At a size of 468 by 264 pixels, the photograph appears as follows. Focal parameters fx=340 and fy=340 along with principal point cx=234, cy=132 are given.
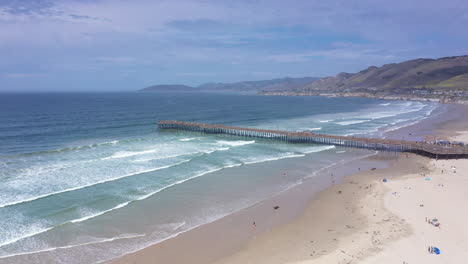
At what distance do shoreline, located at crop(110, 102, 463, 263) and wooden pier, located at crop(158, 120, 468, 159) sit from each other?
66.1 feet

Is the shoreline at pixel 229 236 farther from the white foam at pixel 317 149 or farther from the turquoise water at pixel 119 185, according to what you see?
the white foam at pixel 317 149

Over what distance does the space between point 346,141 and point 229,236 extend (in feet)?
107

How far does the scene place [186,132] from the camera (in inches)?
2426

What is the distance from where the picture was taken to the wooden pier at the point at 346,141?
3869cm

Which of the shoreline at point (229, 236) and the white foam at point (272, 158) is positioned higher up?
the white foam at point (272, 158)

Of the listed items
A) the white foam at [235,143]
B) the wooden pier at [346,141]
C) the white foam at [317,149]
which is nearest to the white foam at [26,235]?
the white foam at [235,143]

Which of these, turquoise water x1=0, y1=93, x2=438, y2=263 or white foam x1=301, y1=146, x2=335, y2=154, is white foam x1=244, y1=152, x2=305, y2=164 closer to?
turquoise water x1=0, y1=93, x2=438, y2=263

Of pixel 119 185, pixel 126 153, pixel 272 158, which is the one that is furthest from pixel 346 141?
pixel 119 185

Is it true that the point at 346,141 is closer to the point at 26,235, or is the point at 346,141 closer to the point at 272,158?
the point at 272,158

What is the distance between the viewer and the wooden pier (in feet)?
127

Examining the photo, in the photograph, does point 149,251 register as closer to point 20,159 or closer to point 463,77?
point 20,159

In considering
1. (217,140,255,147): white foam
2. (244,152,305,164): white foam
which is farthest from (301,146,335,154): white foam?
(217,140,255,147): white foam

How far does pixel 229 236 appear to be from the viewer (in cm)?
2003

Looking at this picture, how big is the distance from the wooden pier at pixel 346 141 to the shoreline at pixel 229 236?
66.1ft
